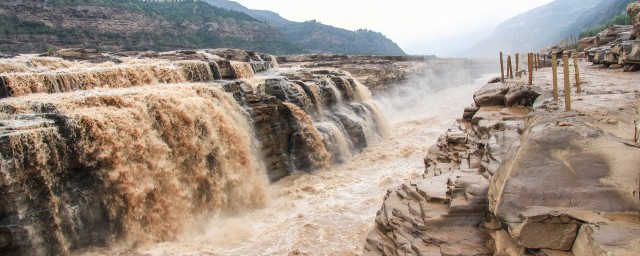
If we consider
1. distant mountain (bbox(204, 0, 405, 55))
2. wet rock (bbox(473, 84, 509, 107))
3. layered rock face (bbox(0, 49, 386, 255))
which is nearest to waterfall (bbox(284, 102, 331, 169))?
layered rock face (bbox(0, 49, 386, 255))

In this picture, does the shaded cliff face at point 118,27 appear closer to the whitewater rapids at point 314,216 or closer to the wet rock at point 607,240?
the whitewater rapids at point 314,216

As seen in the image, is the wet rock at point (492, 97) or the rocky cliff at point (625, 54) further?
the rocky cliff at point (625, 54)

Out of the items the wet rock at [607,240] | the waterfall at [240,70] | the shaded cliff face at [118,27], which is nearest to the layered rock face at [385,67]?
the waterfall at [240,70]

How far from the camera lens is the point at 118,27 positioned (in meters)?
57.1

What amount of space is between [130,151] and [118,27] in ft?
185

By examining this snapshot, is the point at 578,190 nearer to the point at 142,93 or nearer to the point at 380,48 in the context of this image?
the point at 142,93

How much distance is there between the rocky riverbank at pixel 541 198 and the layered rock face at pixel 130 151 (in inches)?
203

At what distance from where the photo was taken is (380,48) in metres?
160

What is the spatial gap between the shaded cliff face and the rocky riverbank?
153ft

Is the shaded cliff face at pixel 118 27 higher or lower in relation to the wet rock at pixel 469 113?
higher

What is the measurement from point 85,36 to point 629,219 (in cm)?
5712

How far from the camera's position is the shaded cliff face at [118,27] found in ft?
142

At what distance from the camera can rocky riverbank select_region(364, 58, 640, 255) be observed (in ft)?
13.1

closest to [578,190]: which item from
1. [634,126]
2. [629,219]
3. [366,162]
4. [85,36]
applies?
[629,219]
